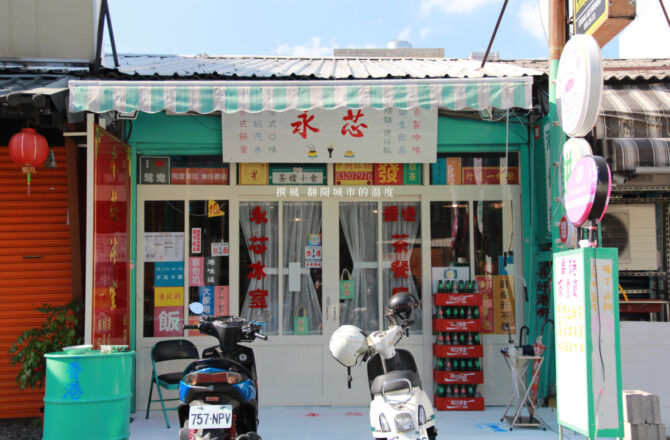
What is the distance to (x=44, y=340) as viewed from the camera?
676cm

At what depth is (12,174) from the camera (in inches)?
293

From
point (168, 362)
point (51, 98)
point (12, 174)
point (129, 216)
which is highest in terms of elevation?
point (51, 98)

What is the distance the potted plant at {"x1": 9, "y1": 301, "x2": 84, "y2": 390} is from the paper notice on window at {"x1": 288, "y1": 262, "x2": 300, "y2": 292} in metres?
2.46

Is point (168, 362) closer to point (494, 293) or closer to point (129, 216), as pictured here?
point (129, 216)

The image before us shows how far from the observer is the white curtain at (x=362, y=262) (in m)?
7.79

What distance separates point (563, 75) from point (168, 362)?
5447 mm

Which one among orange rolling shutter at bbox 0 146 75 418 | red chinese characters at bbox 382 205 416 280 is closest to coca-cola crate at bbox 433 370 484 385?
red chinese characters at bbox 382 205 416 280

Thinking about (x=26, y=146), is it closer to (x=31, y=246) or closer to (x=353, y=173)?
(x=31, y=246)

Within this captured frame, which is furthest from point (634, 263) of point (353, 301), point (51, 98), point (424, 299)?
point (51, 98)

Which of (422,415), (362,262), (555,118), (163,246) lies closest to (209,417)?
(422,415)

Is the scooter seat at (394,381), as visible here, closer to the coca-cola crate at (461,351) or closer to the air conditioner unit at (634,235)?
the coca-cola crate at (461,351)

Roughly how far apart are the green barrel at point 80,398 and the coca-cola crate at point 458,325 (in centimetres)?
380

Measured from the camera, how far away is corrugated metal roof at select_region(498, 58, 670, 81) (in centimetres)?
Answer: 771

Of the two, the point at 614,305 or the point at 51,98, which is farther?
the point at 51,98
